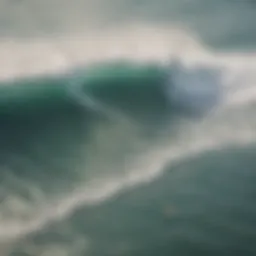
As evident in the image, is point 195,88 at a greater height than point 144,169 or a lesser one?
greater

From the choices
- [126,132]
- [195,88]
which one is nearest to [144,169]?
[126,132]

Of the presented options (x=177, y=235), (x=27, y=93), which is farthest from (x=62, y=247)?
(x=27, y=93)

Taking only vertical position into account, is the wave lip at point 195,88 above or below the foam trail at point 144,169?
above

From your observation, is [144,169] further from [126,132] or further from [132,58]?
[132,58]

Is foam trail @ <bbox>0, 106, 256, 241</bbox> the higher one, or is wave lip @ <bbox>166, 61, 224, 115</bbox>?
wave lip @ <bbox>166, 61, 224, 115</bbox>

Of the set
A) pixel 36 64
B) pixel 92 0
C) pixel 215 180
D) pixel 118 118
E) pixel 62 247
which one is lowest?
pixel 62 247

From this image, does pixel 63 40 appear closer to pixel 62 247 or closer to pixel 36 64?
pixel 36 64

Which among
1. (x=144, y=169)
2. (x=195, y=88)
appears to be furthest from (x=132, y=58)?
(x=144, y=169)

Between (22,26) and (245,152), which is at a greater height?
(22,26)
